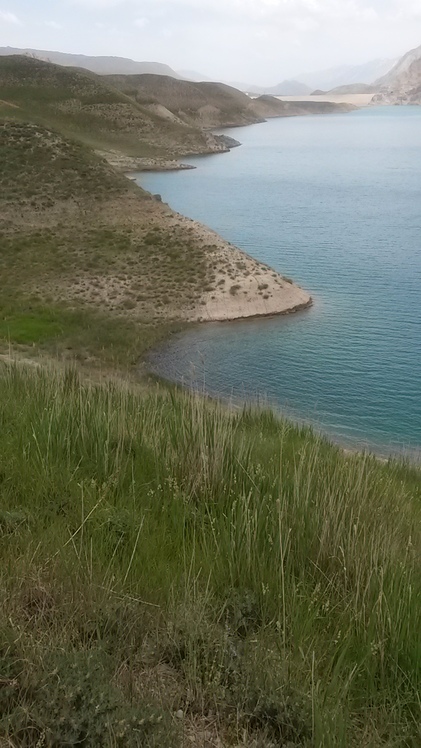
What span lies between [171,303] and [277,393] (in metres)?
8.79

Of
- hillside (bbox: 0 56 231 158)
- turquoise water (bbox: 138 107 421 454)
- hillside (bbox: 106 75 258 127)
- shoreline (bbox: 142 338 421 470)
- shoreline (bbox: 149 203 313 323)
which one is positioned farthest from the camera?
hillside (bbox: 106 75 258 127)

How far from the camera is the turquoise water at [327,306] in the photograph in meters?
20.2

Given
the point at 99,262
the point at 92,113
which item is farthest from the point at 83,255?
the point at 92,113

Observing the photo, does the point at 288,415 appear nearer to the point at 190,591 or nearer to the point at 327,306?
the point at 190,591

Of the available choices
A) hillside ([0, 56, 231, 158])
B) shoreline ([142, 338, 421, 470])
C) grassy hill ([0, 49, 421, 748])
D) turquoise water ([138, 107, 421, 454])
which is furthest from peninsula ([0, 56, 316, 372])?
hillside ([0, 56, 231, 158])

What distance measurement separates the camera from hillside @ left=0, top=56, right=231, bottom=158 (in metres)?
87.8

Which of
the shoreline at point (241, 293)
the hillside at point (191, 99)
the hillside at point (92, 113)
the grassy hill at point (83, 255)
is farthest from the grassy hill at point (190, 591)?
the hillside at point (191, 99)

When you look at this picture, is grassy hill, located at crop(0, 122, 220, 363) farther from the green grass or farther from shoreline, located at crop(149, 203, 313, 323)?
the green grass

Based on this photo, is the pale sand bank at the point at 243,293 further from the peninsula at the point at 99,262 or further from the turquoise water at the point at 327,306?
the turquoise water at the point at 327,306

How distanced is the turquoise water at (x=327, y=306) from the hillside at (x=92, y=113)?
20474mm

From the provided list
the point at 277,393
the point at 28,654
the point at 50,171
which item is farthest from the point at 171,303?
the point at 28,654

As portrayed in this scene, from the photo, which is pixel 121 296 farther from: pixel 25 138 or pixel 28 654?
pixel 28 654

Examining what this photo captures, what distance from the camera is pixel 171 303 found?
28.0 m

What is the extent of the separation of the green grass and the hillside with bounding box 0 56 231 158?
280ft
